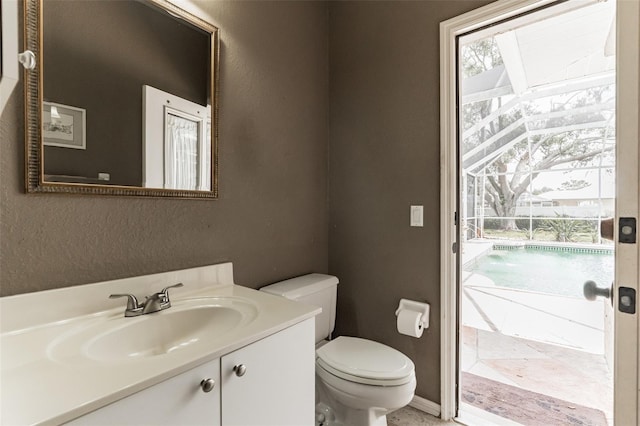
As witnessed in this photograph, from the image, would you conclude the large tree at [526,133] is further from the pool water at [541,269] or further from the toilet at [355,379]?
the toilet at [355,379]

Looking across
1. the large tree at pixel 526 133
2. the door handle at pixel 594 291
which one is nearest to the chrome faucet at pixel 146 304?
the door handle at pixel 594 291

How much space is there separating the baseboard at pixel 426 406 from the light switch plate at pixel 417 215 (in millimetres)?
950

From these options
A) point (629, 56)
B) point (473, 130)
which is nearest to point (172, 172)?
point (629, 56)

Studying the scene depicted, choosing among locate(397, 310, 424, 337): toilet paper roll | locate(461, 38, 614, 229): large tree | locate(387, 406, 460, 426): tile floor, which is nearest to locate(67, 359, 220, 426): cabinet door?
locate(397, 310, 424, 337): toilet paper roll

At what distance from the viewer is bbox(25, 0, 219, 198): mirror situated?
0.90m

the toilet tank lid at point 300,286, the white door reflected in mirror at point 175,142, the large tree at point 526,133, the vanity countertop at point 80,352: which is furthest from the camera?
the large tree at point 526,133

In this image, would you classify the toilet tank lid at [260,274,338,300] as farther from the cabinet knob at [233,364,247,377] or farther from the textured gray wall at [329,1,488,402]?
the cabinet knob at [233,364,247,377]

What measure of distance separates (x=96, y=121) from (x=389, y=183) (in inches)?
53.7

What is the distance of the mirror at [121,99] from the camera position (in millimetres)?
903

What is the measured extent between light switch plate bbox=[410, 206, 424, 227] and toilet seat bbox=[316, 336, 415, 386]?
2.16 feet

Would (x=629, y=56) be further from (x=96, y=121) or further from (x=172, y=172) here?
(x=96, y=121)

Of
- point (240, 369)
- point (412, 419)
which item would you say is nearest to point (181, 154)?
point (240, 369)

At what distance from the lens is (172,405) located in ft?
2.14

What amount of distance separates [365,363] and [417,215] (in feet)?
2.59
